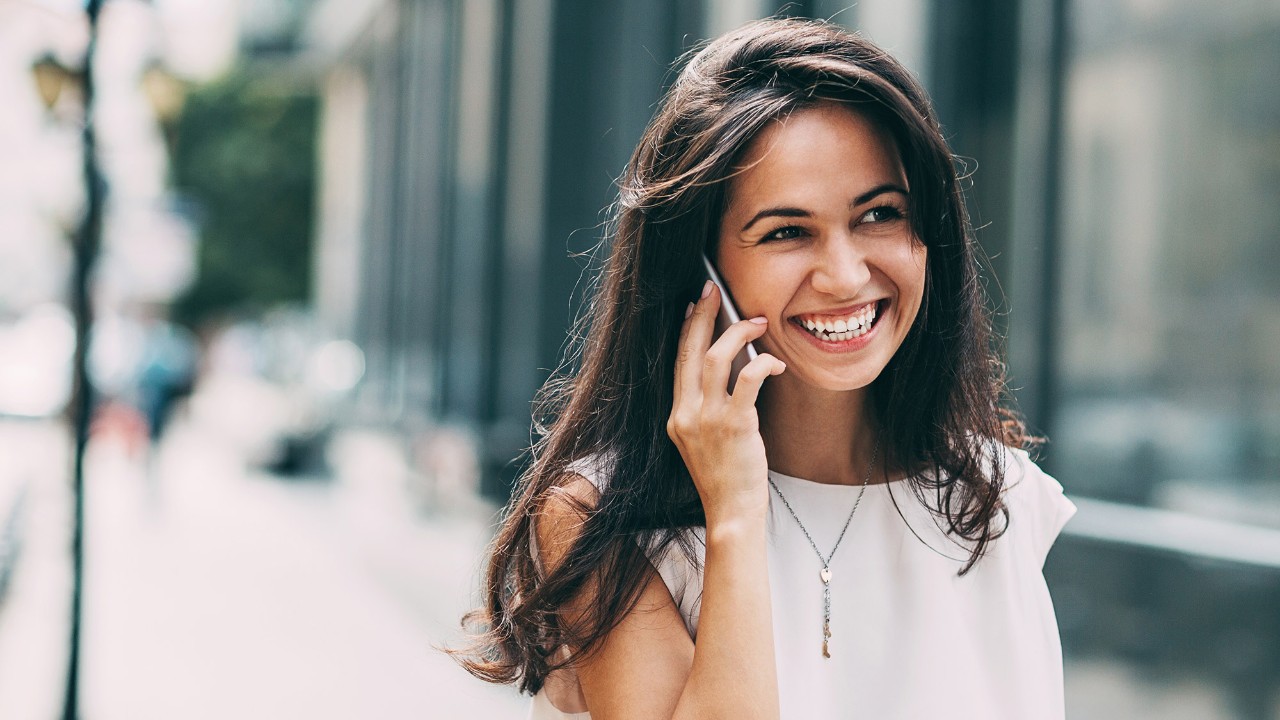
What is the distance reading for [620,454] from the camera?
2049mm

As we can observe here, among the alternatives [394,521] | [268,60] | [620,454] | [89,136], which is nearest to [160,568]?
[394,521]

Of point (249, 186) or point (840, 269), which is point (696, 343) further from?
point (249, 186)

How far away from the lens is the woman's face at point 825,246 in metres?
1.91

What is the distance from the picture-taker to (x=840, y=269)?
189 cm

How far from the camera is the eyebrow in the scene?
1913mm

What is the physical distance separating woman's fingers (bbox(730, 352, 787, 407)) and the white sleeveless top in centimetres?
24

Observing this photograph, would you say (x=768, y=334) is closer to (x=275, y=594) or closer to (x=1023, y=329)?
(x=1023, y=329)

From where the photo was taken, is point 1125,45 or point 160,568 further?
point 160,568

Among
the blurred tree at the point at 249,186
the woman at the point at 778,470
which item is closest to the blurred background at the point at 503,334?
the woman at the point at 778,470

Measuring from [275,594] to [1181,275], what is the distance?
25.8ft

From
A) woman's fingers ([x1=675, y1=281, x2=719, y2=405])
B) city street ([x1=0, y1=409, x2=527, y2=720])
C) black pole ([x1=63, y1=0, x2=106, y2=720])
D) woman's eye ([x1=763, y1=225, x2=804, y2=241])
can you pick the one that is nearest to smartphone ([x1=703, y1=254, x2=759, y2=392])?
woman's fingers ([x1=675, y1=281, x2=719, y2=405])

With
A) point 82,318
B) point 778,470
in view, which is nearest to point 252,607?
point 82,318

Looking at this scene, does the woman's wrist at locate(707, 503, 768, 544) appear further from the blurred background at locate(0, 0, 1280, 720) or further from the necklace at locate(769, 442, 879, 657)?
the blurred background at locate(0, 0, 1280, 720)

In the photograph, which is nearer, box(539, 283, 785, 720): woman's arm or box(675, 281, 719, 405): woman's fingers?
box(539, 283, 785, 720): woman's arm
